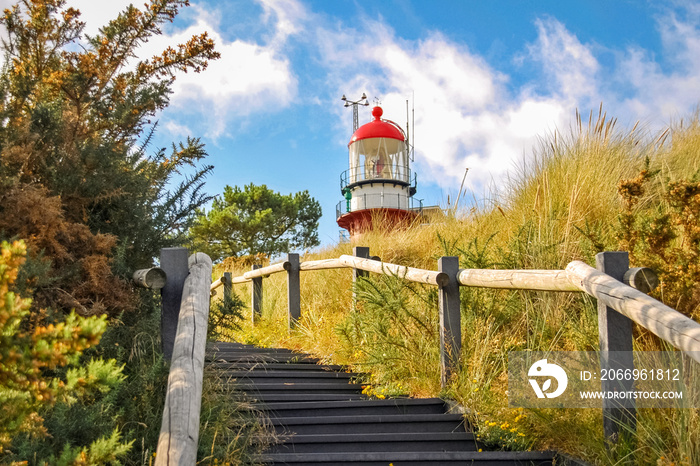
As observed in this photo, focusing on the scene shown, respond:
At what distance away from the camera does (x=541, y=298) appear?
4266 millimetres

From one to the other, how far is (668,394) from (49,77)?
4718mm

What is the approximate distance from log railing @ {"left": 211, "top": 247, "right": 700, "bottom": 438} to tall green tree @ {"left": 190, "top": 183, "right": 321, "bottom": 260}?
15.2m

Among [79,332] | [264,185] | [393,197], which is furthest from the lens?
[264,185]

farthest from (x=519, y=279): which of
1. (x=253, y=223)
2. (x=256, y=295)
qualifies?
(x=253, y=223)

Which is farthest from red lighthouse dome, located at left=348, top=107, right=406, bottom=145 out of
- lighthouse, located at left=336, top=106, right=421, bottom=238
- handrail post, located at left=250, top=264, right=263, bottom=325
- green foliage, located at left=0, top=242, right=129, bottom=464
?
green foliage, located at left=0, top=242, right=129, bottom=464

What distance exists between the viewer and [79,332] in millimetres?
1237

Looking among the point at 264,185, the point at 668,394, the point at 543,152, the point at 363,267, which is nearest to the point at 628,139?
the point at 543,152

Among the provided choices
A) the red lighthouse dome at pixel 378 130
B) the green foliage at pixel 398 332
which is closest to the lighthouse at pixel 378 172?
the red lighthouse dome at pixel 378 130

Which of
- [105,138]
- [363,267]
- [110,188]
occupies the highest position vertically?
[105,138]

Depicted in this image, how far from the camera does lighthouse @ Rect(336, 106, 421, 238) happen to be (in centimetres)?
1590

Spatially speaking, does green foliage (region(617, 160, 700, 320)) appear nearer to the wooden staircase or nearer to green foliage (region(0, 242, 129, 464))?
the wooden staircase

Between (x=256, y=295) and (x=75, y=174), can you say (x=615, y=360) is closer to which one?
(x=75, y=174)

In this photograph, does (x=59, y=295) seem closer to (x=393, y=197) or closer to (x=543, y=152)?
(x=543, y=152)

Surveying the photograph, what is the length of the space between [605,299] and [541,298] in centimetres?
158
